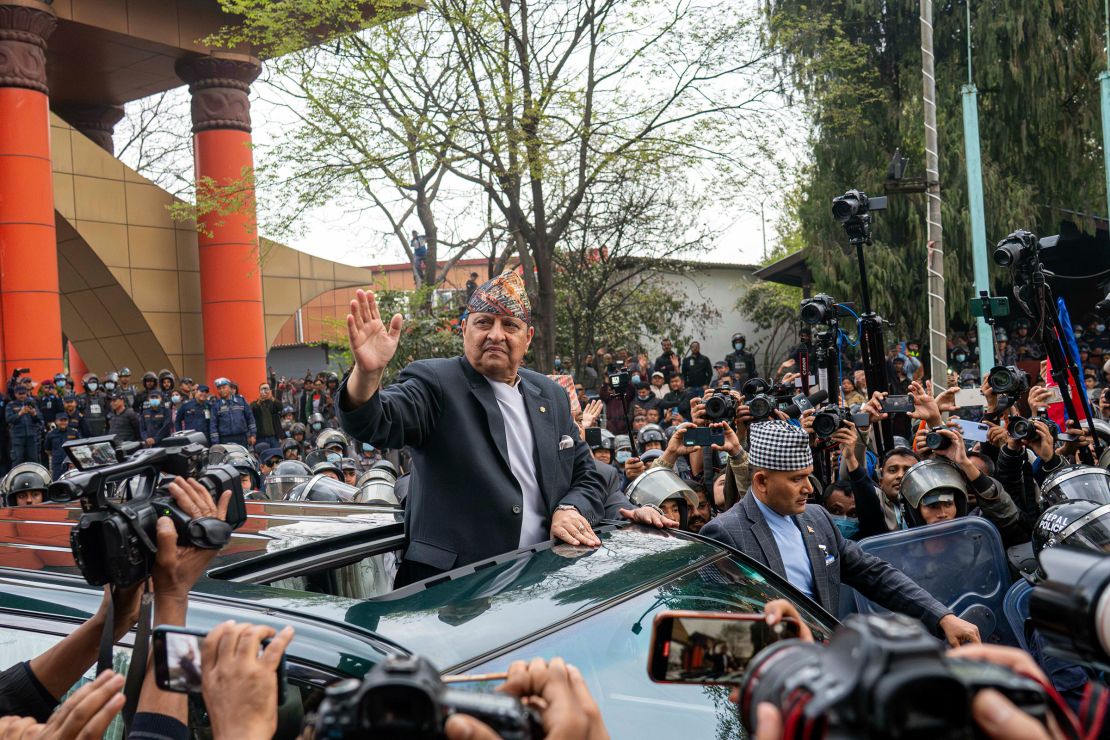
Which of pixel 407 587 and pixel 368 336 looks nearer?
pixel 407 587

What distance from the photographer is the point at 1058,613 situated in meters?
1.32

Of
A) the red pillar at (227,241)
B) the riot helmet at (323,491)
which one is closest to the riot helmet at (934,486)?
the riot helmet at (323,491)

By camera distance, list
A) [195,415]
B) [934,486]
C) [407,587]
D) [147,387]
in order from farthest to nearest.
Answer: [147,387]
[195,415]
[934,486]
[407,587]

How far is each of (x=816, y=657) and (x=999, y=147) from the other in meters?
20.5

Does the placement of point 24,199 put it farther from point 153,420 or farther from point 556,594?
point 556,594

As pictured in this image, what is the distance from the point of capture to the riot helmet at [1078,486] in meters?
4.50

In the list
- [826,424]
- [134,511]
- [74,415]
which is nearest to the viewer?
[134,511]

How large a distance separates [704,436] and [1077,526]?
224 centimetres

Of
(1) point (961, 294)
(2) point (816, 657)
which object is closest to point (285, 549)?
(2) point (816, 657)

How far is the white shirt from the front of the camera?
141 inches

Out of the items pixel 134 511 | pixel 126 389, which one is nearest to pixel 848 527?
pixel 134 511

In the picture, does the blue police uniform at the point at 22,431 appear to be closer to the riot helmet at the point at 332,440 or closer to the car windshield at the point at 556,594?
the riot helmet at the point at 332,440

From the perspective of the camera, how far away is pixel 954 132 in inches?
768

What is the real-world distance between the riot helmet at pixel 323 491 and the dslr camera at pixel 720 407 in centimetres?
301
